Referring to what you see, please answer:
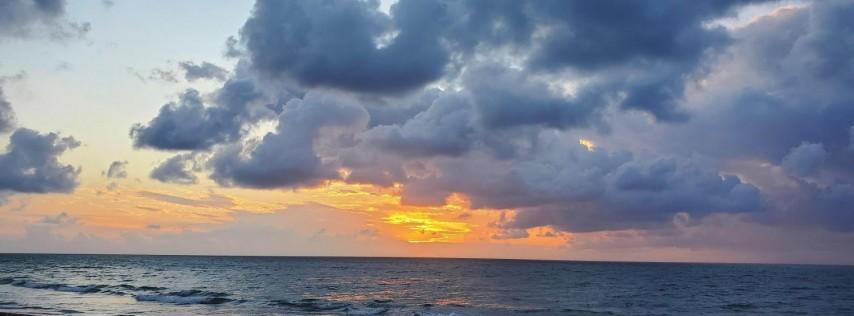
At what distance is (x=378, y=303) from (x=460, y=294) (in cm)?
1858

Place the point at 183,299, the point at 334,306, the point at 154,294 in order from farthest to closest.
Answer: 1. the point at 154,294
2. the point at 183,299
3. the point at 334,306

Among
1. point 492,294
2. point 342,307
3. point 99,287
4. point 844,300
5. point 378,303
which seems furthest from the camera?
point 844,300

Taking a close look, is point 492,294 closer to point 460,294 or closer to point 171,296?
point 460,294

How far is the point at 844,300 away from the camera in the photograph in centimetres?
8212

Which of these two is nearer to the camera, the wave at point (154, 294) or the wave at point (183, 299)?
the wave at point (183, 299)

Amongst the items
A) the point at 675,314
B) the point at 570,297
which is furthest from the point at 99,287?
the point at 675,314

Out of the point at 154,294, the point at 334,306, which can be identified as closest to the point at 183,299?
the point at 154,294

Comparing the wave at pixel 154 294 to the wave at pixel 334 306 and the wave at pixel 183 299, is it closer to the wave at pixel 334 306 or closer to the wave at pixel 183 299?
the wave at pixel 183 299

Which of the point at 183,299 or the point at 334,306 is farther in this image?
the point at 183,299

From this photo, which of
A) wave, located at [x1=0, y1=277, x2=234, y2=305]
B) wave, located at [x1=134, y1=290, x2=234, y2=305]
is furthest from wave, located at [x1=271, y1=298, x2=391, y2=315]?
wave, located at [x1=0, y1=277, x2=234, y2=305]

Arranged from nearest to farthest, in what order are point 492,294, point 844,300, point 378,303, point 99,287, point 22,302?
point 22,302
point 378,303
point 99,287
point 492,294
point 844,300

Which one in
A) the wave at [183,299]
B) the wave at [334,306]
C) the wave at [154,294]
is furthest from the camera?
the wave at [154,294]

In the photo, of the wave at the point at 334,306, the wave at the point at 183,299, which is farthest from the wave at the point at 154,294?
the wave at the point at 334,306

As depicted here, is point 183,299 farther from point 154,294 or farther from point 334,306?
point 334,306
